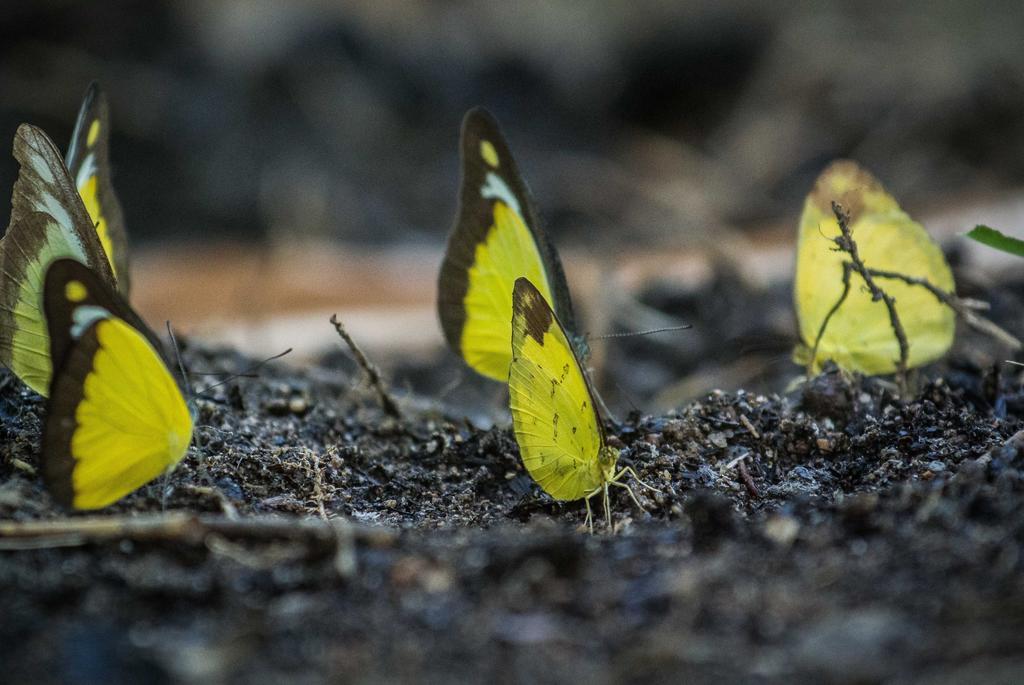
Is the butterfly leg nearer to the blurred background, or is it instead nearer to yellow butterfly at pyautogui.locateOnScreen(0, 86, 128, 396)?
yellow butterfly at pyautogui.locateOnScreen(0, 86, 128, 396)

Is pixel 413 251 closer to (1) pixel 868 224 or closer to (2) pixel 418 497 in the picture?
(1) pixel 868 224

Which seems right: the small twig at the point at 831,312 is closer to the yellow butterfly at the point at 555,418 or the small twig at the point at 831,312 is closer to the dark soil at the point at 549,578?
the dark soil at the point at 549,578

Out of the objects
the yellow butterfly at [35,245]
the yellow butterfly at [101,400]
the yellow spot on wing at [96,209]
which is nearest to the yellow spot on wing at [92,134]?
the yellow spot on wing at [96,209]

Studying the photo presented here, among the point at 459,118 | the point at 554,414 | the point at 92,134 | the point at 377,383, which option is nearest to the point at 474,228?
the point at 377,383

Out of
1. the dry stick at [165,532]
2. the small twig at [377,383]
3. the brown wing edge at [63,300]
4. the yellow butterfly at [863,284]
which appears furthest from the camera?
the yellow butterfly at [863,284]

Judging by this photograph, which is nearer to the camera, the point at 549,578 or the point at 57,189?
the point at 549,578

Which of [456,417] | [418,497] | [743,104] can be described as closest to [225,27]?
[743,104]

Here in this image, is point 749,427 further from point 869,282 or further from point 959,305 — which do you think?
point 959,305
